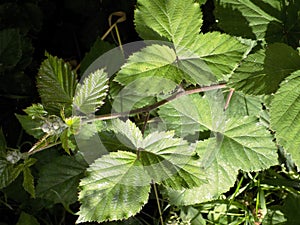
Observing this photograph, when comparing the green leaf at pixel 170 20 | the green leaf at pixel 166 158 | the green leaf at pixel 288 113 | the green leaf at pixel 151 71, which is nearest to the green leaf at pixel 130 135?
the green leaf at pixel 166 158

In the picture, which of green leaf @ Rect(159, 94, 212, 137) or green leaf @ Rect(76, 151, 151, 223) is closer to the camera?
green leaf @ Rect(76, 151, 151, 223)

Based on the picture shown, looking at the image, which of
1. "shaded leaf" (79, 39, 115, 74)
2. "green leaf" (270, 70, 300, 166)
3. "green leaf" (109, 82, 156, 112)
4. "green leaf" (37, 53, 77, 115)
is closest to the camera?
"green leaf" (270, 70, 300, 166)

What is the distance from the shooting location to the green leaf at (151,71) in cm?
114

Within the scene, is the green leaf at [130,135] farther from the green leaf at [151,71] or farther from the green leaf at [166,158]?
the green leaf at [151,71]

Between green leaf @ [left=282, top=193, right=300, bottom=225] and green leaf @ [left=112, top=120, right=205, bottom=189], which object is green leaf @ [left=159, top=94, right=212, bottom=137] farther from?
green leaf @ [left=282, top=193, right=300, bottom=225]

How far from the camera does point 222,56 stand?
116 centimetres

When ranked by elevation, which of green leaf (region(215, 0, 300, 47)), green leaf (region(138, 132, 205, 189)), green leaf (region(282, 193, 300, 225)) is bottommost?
green leaf (region(282, 193, 300, 225))

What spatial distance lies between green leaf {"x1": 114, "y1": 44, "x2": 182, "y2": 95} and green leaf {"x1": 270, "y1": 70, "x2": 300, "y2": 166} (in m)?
0.23

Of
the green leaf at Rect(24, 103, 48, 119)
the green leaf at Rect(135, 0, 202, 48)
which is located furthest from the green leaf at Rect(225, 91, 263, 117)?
the green leaf at Rect(24, 103, 48, 119)

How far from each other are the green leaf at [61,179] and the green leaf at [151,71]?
0.34 metres

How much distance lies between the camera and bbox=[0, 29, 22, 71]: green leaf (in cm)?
162

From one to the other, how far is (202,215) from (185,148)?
0.62 meters

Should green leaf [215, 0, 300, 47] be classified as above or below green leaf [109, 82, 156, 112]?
above

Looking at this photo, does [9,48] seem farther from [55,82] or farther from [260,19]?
[260,19]
